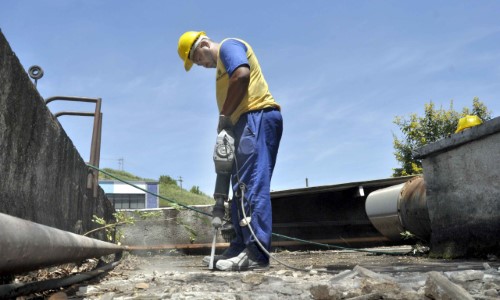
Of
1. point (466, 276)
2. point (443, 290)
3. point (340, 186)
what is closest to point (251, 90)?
point (466, 276)

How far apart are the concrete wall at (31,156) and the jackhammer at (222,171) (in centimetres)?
111

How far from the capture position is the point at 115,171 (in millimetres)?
72562

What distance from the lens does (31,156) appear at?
8.29 feet

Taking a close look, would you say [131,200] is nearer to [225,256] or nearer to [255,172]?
[225,256]

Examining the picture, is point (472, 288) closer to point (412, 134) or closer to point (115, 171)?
point (412, 134)

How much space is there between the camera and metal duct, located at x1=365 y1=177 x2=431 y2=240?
444 centimetres

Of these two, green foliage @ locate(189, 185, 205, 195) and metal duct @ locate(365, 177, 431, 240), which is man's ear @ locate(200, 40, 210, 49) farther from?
green foliage @ locate(189, 185, 205, 195)

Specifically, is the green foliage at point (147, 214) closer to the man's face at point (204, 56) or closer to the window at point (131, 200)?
the man's face at point (204, 56)

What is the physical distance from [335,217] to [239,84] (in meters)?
4.20

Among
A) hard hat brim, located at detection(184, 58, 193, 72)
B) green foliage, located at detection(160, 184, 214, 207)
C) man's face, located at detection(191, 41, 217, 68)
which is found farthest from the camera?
green foliage, located at detection(160, 184, 214, 207)

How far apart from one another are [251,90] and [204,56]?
535 mm

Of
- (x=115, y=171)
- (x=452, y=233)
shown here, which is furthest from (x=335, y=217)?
(x=115, y=171)

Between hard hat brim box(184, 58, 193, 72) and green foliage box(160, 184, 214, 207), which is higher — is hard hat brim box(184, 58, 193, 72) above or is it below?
below

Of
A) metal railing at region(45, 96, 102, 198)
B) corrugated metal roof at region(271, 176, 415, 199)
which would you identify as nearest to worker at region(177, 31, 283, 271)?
Result: metal railing at region(45, 96, 102, 198)
